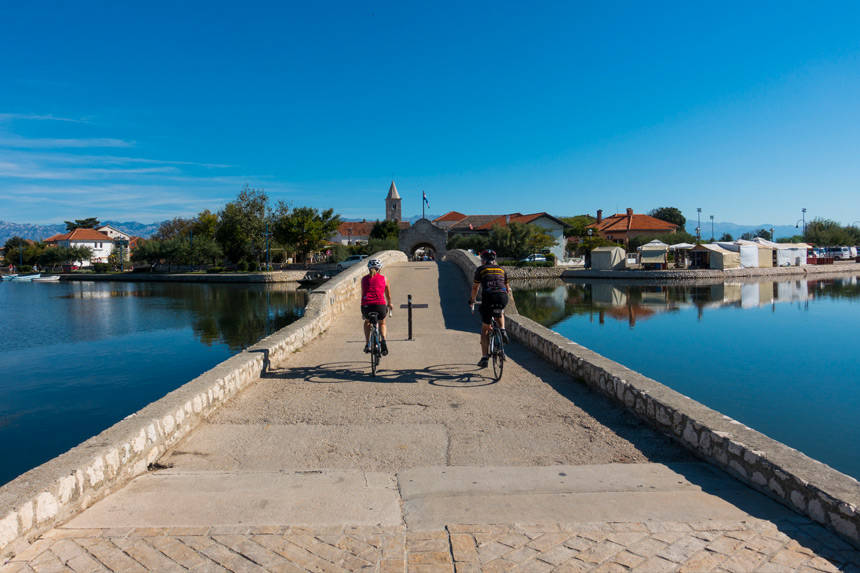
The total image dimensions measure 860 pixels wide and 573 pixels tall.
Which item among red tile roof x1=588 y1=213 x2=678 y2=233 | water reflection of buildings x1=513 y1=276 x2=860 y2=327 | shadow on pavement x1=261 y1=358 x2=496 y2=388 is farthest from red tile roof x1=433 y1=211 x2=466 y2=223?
shadow on pavement x1=261 y1=358 x2=496 y2=388

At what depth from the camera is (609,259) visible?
50531mm

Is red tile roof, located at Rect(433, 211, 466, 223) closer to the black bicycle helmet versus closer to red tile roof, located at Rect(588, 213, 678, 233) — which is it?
red tile roof, located at Rect(588, 213, 678, 233)

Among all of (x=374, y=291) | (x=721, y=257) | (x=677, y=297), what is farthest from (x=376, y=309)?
(x=721, y=257)

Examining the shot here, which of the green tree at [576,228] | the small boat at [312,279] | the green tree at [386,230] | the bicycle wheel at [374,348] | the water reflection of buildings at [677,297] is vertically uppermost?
the green tree at [386,230]

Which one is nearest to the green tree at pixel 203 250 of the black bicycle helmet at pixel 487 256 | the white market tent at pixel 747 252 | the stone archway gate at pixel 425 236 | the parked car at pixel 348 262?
the parked car at pixel 348 262

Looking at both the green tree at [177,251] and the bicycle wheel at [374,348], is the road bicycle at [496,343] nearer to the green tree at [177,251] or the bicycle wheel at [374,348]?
the bicycle wheel at [374,348]

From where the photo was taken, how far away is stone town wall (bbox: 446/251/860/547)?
2986 mm

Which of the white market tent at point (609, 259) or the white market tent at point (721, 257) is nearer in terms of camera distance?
the white market tent at point (721, 257)

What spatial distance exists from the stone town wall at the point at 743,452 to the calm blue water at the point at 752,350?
3.30 metres

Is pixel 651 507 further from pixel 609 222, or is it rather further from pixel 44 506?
pixel 609 222

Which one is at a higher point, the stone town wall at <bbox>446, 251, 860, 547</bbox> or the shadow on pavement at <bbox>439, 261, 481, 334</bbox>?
the shadow on pavement at <bbox>439, 261, 481, 334</bbox>

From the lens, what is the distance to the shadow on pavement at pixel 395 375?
7.20 meters

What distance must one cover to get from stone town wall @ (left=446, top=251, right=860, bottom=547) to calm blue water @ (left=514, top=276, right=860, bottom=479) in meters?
3.30

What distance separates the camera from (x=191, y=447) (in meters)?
4.78
